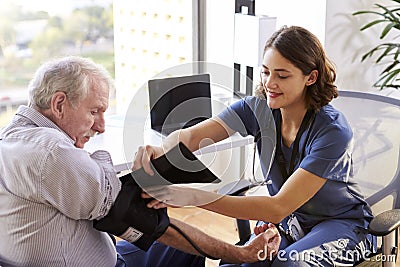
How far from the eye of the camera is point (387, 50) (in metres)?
2.98

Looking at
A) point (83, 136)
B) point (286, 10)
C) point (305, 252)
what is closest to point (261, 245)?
point (305, 252)

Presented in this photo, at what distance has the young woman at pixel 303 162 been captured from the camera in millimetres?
1773

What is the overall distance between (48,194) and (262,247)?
64 cm

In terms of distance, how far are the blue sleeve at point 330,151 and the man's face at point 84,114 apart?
2.01 feet

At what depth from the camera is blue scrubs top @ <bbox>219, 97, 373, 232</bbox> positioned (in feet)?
5.97

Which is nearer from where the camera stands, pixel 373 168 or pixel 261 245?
pixel 261 245

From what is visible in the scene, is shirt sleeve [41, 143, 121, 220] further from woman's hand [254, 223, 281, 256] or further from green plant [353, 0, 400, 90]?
green plant [353, 0, 400, 90]

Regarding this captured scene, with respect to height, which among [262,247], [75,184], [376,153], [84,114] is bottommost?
[262,247]

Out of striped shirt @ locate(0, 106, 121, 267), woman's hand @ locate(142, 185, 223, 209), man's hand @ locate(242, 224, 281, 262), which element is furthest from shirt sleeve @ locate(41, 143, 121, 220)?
man's hand @ locate(242, 224, 281, 262)

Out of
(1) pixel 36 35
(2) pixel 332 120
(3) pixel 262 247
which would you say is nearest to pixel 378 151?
(2) pixel 332 120

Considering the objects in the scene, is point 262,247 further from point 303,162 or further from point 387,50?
point 387,50

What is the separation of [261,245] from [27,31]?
200 centimetres

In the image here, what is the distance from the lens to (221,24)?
3.65 metres

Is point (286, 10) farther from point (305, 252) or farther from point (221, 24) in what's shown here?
point (305, 252)
